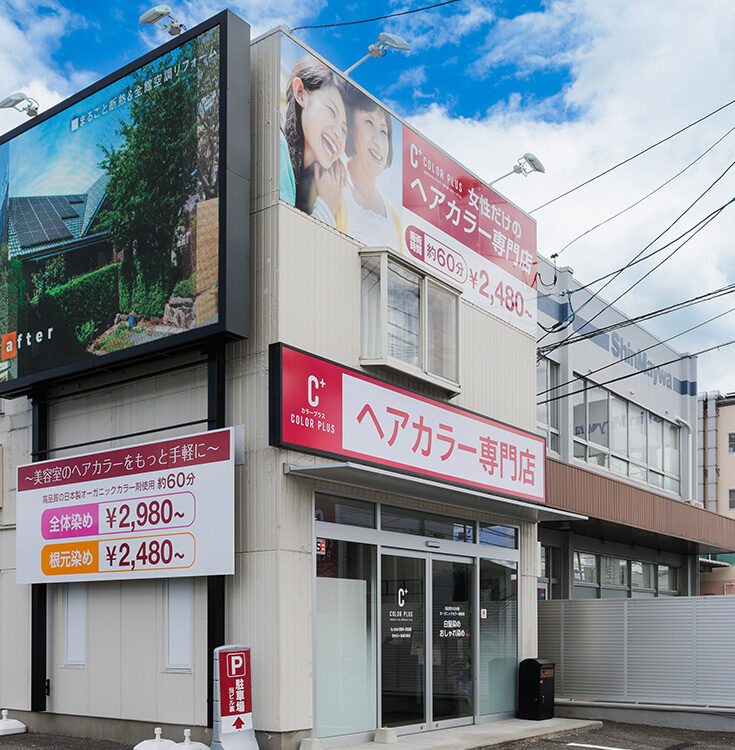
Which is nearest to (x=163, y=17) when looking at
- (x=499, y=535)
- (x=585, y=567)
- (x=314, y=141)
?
(x=314, y=141)

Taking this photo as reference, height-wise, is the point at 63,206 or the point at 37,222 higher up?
the point at 63,206

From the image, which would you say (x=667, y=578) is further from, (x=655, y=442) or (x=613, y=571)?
(x=613, y=571)

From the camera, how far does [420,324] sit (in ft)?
42.5

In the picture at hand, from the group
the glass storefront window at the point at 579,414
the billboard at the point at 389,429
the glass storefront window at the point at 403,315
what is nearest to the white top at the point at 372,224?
the glass storefront window at the point at 403,315

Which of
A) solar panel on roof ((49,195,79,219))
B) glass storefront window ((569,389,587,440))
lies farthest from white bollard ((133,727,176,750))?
glass storefront window ((569,389,587,440))

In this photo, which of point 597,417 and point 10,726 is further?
→ point 597,417

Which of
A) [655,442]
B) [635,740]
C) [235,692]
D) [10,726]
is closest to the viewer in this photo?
[235,692]

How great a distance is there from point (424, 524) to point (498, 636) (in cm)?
259

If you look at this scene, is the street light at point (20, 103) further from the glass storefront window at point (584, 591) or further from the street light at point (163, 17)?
the glass storefront window at point (584, 591)

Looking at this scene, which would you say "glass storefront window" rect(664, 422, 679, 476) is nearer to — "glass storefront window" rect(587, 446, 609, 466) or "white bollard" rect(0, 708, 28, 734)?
"glass storefront window" rect(587, 446, 609, 466)

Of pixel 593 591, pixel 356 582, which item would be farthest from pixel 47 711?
pixel 593 591

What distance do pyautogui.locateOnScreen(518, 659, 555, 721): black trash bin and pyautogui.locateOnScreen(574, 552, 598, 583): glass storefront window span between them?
6.46 m

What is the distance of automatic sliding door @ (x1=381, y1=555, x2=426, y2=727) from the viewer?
12.2 metres

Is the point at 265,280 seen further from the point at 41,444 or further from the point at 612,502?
the point at 612,502
